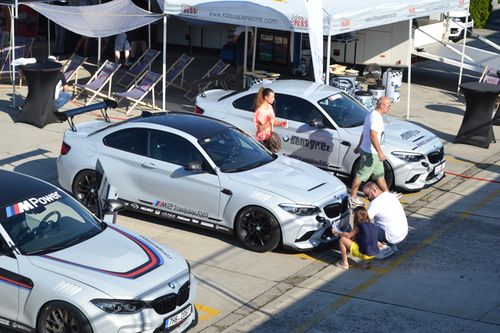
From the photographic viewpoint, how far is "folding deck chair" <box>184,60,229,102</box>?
1998 centimetres

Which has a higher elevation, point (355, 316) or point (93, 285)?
point (93, 285)

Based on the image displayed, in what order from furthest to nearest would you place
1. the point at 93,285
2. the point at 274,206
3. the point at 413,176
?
the point at 413,176 → the point at 274,206 → the point at 93,285

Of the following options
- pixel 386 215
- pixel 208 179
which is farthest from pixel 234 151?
pixel 386 215

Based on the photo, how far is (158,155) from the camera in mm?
11883

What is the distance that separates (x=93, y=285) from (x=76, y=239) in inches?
38.7

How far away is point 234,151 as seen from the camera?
1195cm

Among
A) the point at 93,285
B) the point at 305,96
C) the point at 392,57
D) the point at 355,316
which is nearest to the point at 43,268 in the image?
the point at 93,285

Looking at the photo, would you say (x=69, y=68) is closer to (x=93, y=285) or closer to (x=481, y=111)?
(x=481, y=111)

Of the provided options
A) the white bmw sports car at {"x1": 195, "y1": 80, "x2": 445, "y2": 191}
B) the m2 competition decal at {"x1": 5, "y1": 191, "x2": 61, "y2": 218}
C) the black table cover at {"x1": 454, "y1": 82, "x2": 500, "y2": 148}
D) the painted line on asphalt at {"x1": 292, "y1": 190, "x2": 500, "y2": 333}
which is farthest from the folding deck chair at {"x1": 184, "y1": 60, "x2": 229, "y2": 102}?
the m2 competition decal at {"x1": 5, "y1": 191, "x2": 61, "y2": 218}

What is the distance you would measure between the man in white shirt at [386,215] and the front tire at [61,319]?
13.8 ft

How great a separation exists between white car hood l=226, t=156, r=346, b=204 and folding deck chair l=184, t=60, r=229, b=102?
813 centimetres

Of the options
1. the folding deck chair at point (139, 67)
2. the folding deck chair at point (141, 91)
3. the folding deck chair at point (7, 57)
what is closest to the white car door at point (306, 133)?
the folding deck chair at point (141, 91)

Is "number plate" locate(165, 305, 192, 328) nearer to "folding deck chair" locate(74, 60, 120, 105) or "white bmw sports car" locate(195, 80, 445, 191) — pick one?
"white bmw sports car" locate(195, 80, 445, 191)

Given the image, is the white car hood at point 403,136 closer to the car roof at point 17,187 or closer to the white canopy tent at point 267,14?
the white canopy tent at point 267,14
